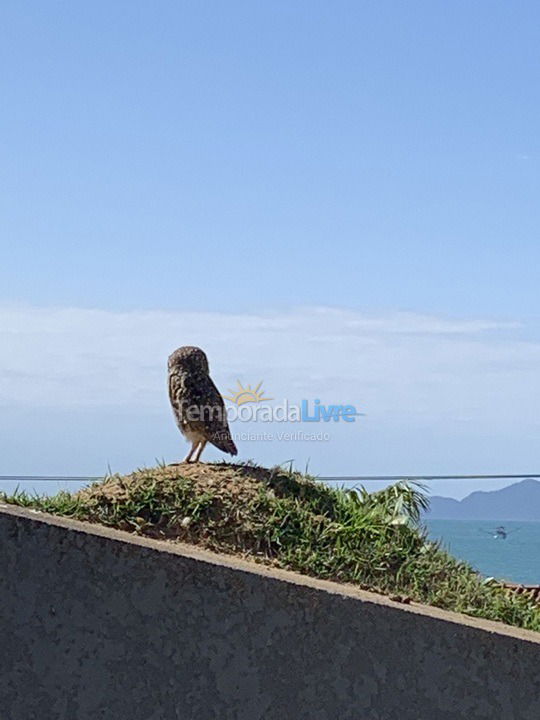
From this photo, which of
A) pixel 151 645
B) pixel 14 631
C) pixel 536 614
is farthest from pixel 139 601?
pixel 536 614

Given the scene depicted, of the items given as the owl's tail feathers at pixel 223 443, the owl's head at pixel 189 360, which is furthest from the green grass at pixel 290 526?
the owl's head at pixel 189 360

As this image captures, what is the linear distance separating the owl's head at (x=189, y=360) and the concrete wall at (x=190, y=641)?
1424 mm

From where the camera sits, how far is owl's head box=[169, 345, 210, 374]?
5.85 metres

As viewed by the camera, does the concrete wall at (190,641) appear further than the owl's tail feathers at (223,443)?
No

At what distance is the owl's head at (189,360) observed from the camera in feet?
19.2

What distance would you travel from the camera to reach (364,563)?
5102 millimetres

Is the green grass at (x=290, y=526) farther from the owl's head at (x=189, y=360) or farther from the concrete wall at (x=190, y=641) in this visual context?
the owl's head at (x=189, y=360)

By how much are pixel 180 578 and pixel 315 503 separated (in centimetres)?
120

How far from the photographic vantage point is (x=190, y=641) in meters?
4.40

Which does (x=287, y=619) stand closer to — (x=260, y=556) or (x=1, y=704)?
(x=260, y=556)

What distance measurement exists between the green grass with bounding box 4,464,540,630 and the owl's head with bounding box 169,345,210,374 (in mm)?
532

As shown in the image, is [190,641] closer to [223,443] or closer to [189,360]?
[223,443]

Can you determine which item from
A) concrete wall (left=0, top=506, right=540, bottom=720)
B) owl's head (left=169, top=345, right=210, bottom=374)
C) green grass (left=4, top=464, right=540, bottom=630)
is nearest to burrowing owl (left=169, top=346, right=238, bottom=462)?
owl's head (left=169, top=345, right=210, bottom=374)

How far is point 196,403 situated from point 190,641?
63.6 inches
